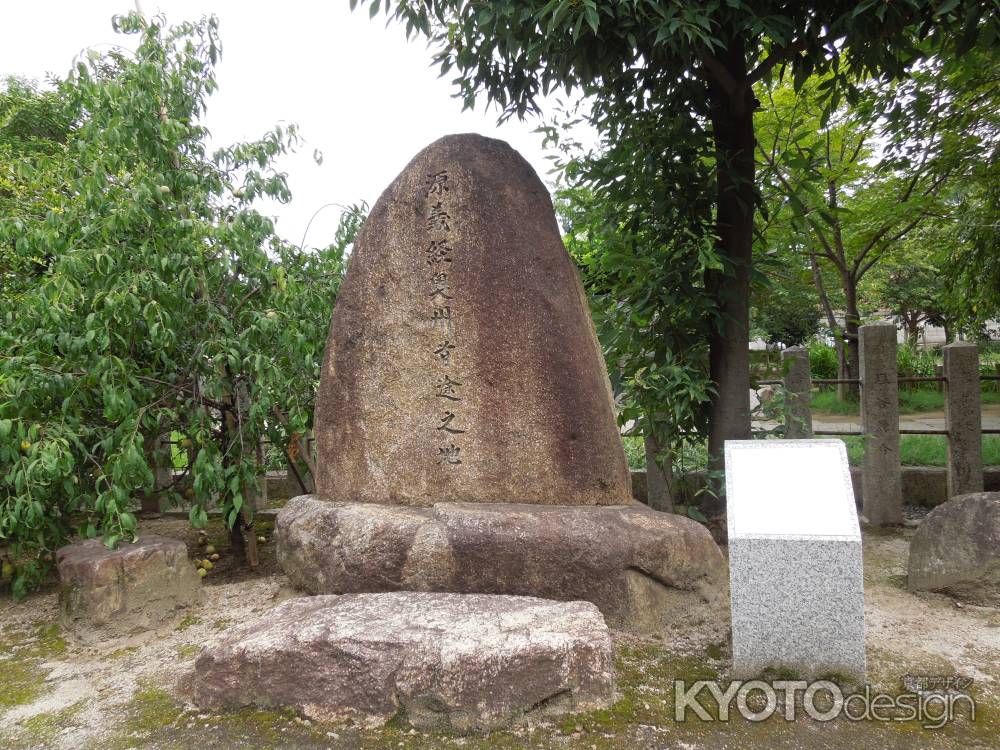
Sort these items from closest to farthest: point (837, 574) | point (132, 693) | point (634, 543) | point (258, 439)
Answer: point (837, 574) → point (132, 693) → point (634, 543) → point (258, 439)

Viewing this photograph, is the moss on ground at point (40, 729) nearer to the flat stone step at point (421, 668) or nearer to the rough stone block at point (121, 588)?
the flat stone step at point (421, 668)

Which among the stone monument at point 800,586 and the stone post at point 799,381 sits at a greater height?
the stone post at point 799,381

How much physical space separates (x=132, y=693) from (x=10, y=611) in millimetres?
1919

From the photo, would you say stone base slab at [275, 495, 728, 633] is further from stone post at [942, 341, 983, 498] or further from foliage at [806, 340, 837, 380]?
foliage at [806, 340, 837, 380]

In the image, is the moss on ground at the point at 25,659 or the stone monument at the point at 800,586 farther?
the moss on ground at the point at 25,659

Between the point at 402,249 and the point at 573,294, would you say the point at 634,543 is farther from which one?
the point at 402,249

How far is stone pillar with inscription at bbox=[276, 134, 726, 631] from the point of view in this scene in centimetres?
350

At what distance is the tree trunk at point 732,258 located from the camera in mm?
4574

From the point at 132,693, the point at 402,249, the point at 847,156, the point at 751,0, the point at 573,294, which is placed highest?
the point at 847,156

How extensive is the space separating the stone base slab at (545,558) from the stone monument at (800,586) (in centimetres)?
63

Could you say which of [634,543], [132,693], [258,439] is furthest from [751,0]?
[132,693]

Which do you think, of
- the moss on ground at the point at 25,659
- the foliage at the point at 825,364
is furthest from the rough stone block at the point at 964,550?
the foliage at the point at 825,364

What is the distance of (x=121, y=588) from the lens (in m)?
3.66

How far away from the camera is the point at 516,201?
4102 mm
